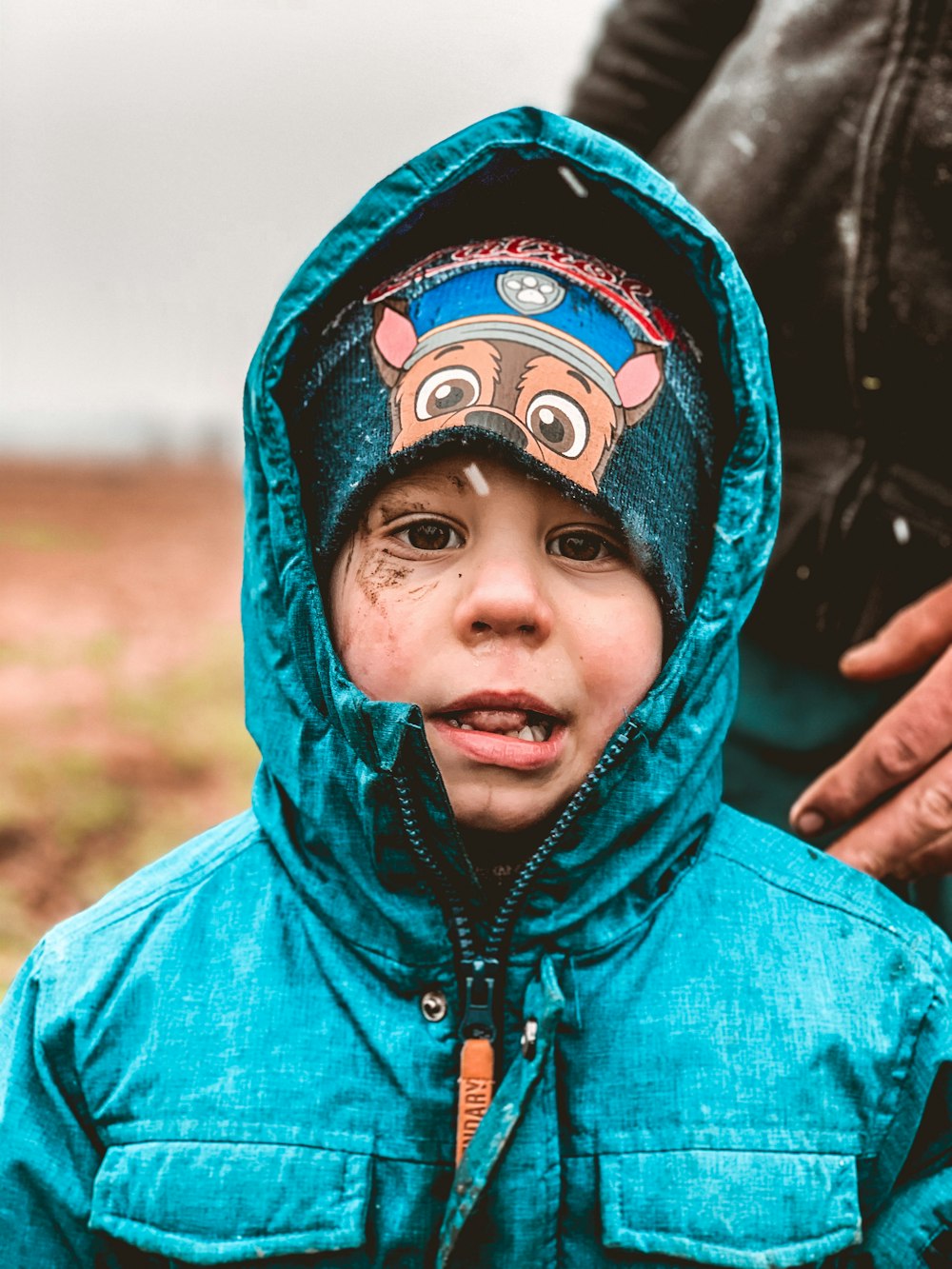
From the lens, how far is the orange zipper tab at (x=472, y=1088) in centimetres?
150

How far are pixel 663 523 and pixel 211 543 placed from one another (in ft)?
30.0

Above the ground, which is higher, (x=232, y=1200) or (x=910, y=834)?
(x=910, y=834)

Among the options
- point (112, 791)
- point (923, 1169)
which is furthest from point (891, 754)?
point (112, 791)

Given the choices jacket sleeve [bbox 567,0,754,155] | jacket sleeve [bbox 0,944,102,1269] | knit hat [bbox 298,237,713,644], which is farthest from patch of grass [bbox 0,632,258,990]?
jacket sleeve [bbox 567,0,754,155]

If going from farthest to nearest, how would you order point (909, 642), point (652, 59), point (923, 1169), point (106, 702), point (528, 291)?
point (106, 702) < point (652, 59) < point (909, 642) < point (528, 291) < point (923, 1169)

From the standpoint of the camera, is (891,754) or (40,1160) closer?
(40,1160)

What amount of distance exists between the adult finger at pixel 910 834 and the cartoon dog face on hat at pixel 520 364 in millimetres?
718

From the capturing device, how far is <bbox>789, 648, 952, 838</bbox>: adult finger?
1862mm

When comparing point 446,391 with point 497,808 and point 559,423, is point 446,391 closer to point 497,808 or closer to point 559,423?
point 559,423

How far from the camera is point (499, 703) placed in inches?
60.7

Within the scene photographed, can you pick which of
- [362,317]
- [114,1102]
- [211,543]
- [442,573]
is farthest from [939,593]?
[211,543]

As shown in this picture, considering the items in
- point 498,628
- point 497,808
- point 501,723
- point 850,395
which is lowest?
point 497,808

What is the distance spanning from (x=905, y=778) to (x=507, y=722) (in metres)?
0.73

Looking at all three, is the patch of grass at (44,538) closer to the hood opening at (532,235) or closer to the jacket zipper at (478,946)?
the hood opening at (532,235)
